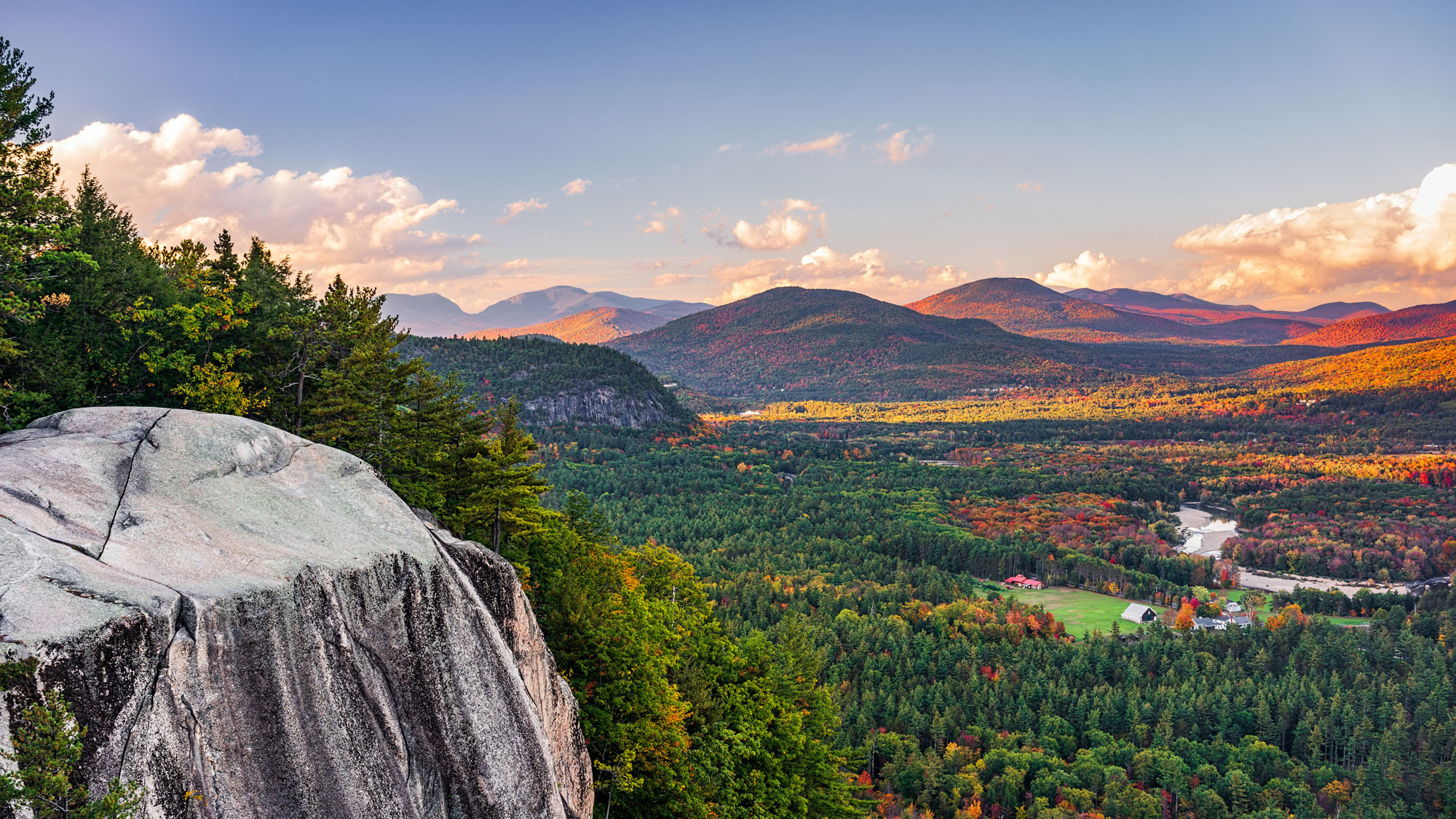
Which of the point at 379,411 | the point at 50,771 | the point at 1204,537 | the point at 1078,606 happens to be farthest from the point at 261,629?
the point at 1204,537

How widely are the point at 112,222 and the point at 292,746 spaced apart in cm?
4080

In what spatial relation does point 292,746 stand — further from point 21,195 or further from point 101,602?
point 21,195

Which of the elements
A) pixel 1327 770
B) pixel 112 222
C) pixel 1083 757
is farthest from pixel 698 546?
pixel 112 222

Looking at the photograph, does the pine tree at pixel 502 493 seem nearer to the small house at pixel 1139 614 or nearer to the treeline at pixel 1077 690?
the treeline at pixel 1077 690

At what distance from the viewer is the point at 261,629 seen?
16109 millimetres

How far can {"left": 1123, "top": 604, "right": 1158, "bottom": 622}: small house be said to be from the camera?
123 meters

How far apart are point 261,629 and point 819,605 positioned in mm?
96064

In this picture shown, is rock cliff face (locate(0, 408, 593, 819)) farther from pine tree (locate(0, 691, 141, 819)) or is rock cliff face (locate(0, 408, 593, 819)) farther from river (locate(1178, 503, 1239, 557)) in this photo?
A: river (locate(1178, 503, 1239, 557))

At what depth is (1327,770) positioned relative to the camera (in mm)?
75688

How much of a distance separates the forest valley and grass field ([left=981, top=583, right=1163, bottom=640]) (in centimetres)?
336

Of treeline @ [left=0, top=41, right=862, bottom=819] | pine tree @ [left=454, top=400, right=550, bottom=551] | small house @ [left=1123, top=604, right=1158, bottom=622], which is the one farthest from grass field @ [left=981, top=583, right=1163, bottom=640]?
pine tree @ [left=454, top=400, right=550, bottom=551]

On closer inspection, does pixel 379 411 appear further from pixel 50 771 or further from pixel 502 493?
pixel 50 771

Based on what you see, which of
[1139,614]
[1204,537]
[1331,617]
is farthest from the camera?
[1204,537]

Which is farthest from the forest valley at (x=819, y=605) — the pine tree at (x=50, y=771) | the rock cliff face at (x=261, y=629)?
the pine tree at (x=50, y=771)
